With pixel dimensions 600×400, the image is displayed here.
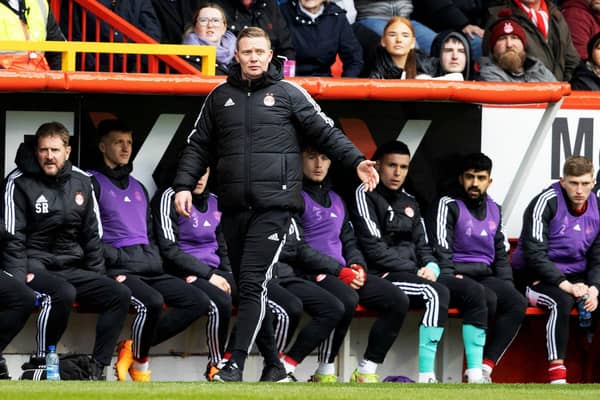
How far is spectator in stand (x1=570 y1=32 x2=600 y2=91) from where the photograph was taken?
12430 mm

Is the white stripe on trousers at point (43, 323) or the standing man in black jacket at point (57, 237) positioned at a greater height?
the standing man in black jacket at point (57, 237)

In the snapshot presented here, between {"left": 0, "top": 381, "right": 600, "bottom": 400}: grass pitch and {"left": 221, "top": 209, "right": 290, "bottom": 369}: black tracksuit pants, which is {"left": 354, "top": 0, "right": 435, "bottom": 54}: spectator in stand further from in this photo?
{"left": 0, "top": 381, "right": 600, "bottom": 400}: grass pitch

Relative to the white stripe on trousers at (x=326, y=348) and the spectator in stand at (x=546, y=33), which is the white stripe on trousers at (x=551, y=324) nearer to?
the white stripe on trousers at (x=326, y=348)

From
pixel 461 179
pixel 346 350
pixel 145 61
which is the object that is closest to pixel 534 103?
pixel 461 179

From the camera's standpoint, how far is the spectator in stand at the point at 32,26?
10477 millimetres

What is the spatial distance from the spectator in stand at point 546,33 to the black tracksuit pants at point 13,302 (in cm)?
506

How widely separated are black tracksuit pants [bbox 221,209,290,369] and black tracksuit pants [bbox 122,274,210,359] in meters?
1.39

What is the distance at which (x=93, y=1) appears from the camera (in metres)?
10.9

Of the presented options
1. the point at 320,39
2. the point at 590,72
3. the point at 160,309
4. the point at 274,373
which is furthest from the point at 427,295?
the point at 590,72

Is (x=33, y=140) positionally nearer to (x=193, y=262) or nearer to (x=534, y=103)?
(x=193, y=262)

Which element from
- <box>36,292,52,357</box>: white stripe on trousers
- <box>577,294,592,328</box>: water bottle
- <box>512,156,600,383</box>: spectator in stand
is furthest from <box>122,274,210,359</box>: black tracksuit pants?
<box>577,294,592,328</box>: water bottle

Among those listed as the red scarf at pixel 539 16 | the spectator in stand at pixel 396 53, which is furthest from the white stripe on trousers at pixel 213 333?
the red scarf at pixel 539 16

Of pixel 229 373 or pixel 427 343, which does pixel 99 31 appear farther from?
pixel 229 373

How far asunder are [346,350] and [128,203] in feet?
6.22
